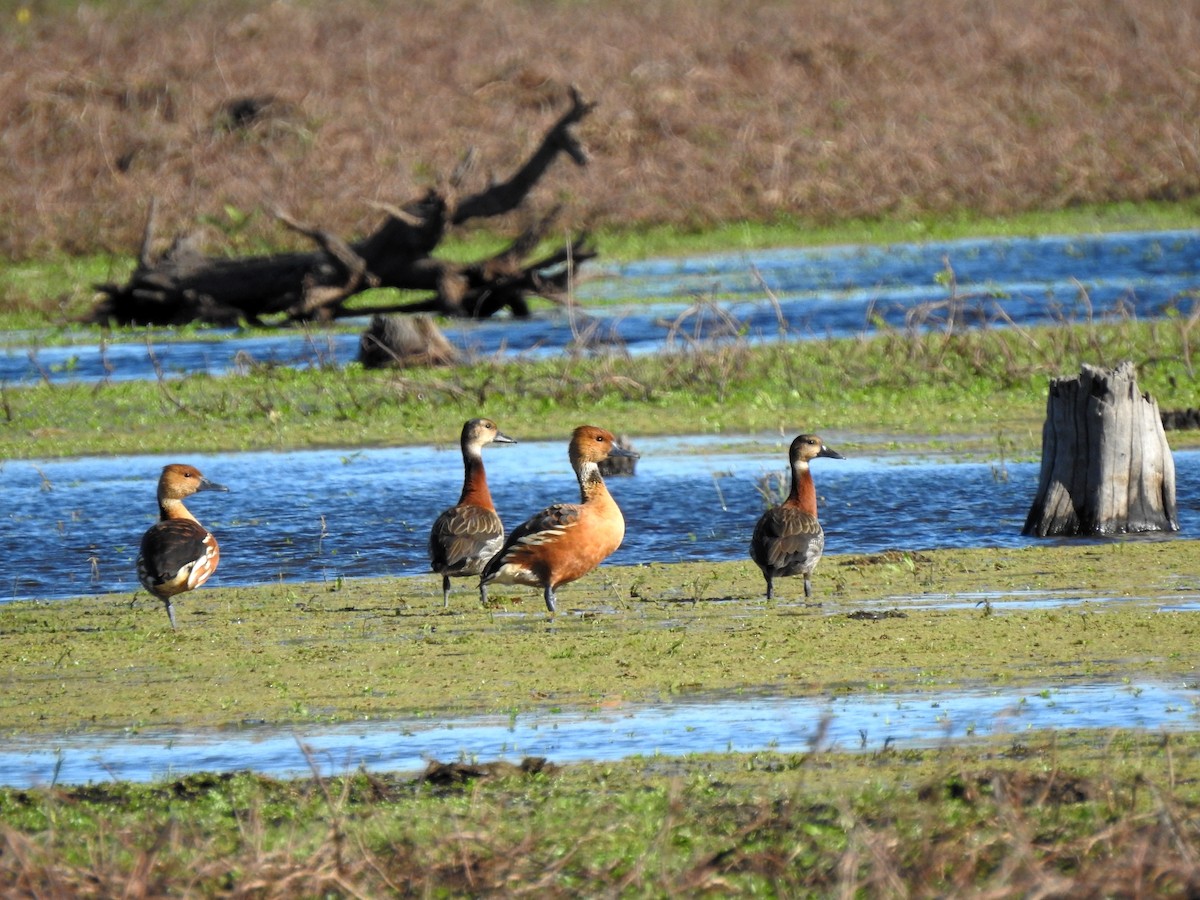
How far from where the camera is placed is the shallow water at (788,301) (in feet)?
61.2

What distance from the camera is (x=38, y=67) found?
1437 inches

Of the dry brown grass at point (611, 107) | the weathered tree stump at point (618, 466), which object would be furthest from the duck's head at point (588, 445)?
the dry brown grass at point (611, 107)

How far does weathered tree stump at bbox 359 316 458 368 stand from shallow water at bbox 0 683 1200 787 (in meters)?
10.9

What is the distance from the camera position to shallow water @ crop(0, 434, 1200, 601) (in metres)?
10.8

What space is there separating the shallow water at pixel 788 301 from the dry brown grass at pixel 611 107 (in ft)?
12.6

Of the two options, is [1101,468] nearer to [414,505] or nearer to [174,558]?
[414,505]

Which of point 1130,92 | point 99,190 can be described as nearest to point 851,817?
point 99,190

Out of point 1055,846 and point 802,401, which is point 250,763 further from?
point 802,401

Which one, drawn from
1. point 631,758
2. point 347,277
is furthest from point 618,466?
point 347,277

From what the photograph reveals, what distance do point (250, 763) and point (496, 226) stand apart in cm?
2501

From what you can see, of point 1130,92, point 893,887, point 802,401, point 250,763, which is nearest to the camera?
point 893,887

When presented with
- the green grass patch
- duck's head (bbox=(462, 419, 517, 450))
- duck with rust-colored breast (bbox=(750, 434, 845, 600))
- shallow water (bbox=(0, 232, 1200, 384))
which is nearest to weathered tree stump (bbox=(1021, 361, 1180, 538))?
duck with rust-colored breast (bbox=(750, 434, 845, 600))

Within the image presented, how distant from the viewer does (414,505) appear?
40.6 feet

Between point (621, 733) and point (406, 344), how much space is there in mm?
11576
